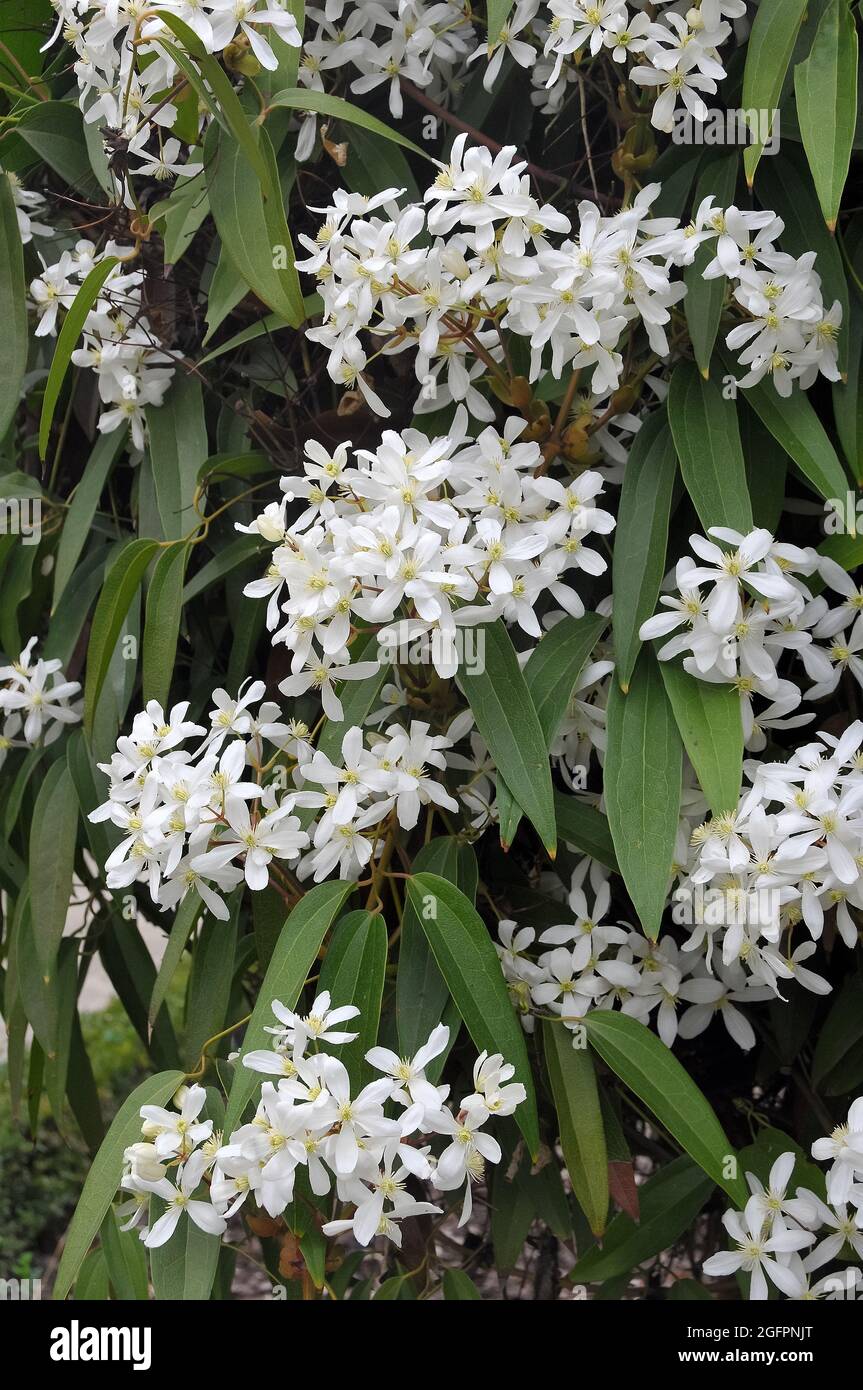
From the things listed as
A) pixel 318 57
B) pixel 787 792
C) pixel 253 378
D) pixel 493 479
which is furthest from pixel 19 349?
pixel 787 792

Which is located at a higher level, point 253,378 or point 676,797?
point 253,378

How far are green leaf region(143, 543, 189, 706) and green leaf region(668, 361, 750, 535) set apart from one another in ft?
1.36

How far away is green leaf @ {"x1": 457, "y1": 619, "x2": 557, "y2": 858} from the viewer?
85 cm

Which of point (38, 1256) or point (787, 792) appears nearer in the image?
point (787, 792)

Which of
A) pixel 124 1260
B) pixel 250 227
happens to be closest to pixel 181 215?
pixel 250 227

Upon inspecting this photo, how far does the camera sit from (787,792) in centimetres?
81

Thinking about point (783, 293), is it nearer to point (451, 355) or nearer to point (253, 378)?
point (451, 355)

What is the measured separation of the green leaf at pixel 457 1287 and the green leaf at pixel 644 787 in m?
0.43

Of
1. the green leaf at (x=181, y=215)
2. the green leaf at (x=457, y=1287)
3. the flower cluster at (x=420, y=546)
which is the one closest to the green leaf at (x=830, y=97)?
the flower cluster at (x=420, y=546)

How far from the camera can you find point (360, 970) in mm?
872

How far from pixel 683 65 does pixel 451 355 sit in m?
0.26

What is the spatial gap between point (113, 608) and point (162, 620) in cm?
4

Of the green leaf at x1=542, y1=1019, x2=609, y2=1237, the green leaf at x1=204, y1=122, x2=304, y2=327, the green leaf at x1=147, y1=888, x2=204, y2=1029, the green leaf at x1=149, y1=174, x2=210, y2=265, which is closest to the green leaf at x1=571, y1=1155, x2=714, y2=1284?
the green leaf at x1=542, y1=1019, x2=609, y2=1237

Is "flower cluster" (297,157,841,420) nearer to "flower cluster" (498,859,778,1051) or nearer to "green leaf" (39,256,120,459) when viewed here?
"green leaf" (39,256,120,459)
